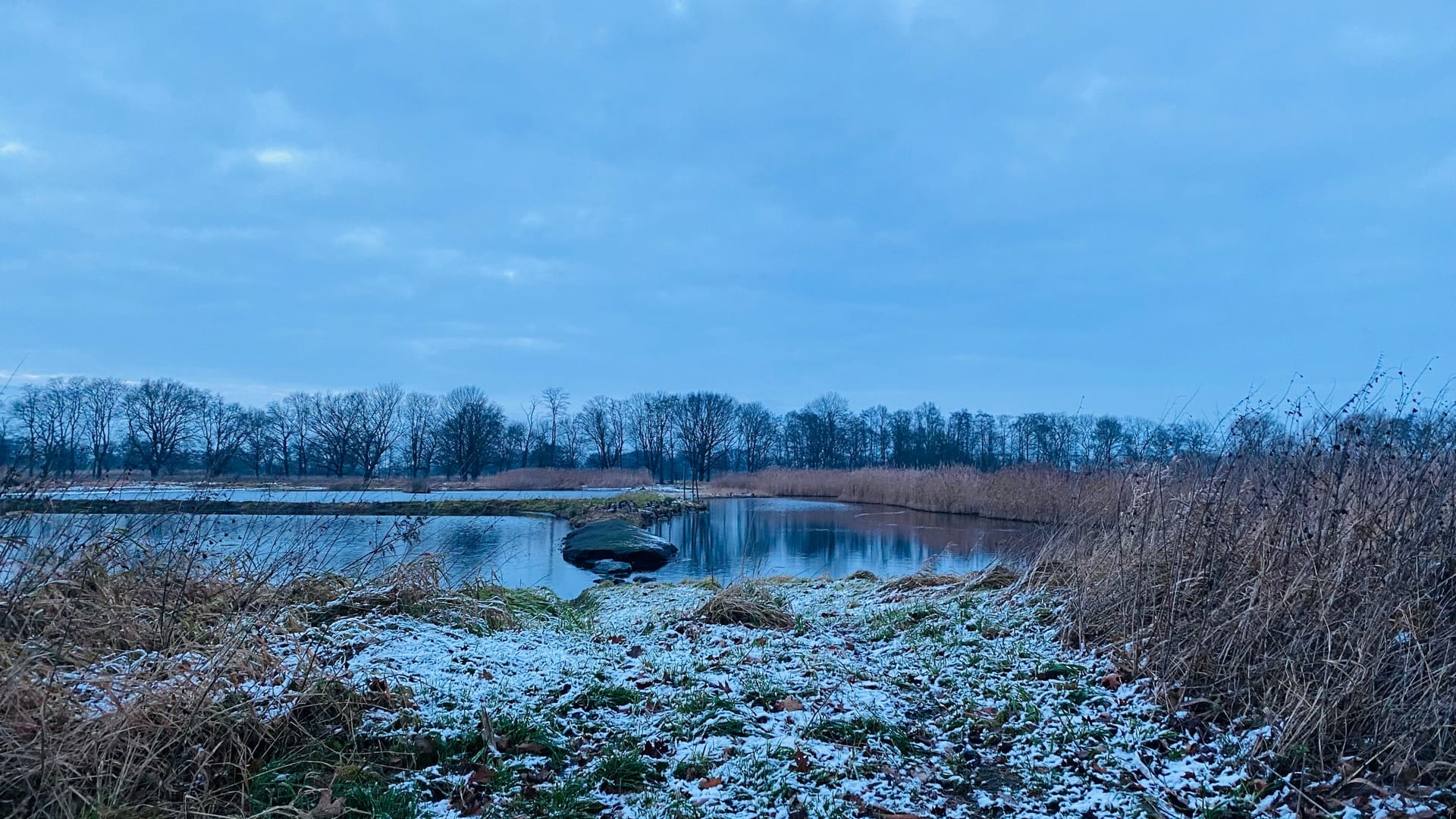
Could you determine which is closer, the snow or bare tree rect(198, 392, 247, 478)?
the snow

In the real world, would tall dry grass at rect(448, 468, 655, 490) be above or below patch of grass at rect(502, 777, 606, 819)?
below

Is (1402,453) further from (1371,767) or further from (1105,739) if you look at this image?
(1105,739)

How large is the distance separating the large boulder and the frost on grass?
8765 millimetres

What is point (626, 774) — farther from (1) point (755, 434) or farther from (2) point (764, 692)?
(1) point (755, 434)

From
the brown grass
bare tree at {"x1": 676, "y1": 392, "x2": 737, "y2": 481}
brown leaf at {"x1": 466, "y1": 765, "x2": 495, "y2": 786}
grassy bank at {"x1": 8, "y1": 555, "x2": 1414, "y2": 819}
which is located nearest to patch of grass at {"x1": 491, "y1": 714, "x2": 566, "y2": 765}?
grassy bank at {"x1": 8, "y1": 555, "x2": 1414, "y2": 819}

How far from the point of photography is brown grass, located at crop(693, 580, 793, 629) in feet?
19.4

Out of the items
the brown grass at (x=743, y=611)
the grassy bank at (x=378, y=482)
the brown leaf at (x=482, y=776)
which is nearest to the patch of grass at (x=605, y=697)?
the brown leaf at (x=482, y=776)

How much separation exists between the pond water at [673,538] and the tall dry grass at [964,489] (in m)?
0.71

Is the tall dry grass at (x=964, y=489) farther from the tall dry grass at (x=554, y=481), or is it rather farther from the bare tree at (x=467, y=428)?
the bare tree at (x=467, y=428)

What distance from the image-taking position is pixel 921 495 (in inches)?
1078

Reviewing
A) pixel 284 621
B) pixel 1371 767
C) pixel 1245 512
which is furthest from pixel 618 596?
pixel 1371 767

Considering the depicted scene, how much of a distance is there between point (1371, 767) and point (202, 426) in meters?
8.19

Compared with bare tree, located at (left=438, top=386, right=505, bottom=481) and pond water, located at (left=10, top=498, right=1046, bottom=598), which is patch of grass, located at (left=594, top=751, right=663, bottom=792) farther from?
bare tree, located at (left=438, top=386, right=505, bottom=481)

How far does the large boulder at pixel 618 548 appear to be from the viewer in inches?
558
